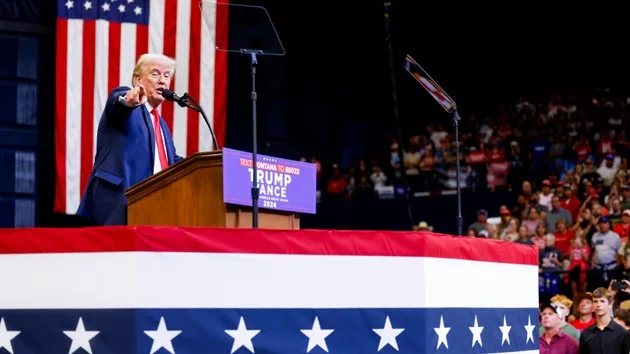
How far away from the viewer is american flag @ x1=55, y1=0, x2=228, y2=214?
15.5 meters

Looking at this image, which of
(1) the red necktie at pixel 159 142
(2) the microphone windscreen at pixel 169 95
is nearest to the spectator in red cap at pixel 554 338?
(1) the red necktie at pixel 159 142

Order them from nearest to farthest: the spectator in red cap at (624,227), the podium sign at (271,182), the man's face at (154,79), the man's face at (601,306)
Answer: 1. the podium sign at (271,182)
2. the man's face at (154,79)
3. the man's face at (601,306)
4. the spectator in red cap at (624,227)

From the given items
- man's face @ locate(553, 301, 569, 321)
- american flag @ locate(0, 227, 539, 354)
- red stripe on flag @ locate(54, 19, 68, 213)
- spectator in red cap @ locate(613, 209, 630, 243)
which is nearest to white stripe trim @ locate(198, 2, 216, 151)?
red stripe on flag @ locate(54, 19, 68, 213)

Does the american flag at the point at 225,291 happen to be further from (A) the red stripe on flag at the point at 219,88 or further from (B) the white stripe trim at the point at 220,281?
(A) the red stripe on flag at the point at 219,88

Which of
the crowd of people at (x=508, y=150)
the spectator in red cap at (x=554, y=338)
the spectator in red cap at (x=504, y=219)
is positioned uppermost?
the crowd of people at (x=508, y=150)

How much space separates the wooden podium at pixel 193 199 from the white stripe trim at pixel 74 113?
1036 centimetres

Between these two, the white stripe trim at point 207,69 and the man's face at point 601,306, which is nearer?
the man's face at point 601,306

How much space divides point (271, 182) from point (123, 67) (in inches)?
412

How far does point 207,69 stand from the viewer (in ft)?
51.8

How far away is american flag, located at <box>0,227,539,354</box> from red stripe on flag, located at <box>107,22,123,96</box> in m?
10.9

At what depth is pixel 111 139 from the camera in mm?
5977

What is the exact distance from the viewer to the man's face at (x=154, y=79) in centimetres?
599

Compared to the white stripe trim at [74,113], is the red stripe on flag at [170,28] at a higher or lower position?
higher

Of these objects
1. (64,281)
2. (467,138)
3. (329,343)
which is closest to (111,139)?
(64,281)
